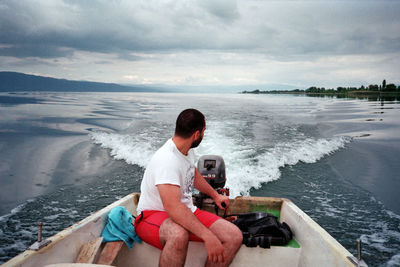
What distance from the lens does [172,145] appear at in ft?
6.51

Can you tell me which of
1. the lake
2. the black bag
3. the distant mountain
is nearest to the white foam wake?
the lake

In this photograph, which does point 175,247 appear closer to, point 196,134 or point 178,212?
point 178,212

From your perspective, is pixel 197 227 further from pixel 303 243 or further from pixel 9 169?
pixel 9 169

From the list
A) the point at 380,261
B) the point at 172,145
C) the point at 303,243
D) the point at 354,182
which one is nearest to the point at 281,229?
the point at 303,243

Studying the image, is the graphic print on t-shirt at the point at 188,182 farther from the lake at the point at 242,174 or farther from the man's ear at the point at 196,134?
the lake at the point at 242,174

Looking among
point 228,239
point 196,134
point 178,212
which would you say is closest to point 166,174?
point 178,212

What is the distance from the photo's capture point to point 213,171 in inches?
139

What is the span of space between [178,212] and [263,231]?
3.39ft

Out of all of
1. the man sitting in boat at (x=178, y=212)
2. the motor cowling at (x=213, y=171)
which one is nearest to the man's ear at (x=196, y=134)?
the man sitting in boat at (x=178, y=212)

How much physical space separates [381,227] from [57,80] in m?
203

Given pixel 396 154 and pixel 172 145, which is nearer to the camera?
pixel 172 145

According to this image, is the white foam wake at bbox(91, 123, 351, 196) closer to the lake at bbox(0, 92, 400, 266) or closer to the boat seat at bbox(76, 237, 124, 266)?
the lake at bbox(0, 92, 400, 266)

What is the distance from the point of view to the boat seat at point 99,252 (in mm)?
2004

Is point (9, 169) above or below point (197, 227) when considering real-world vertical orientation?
below
